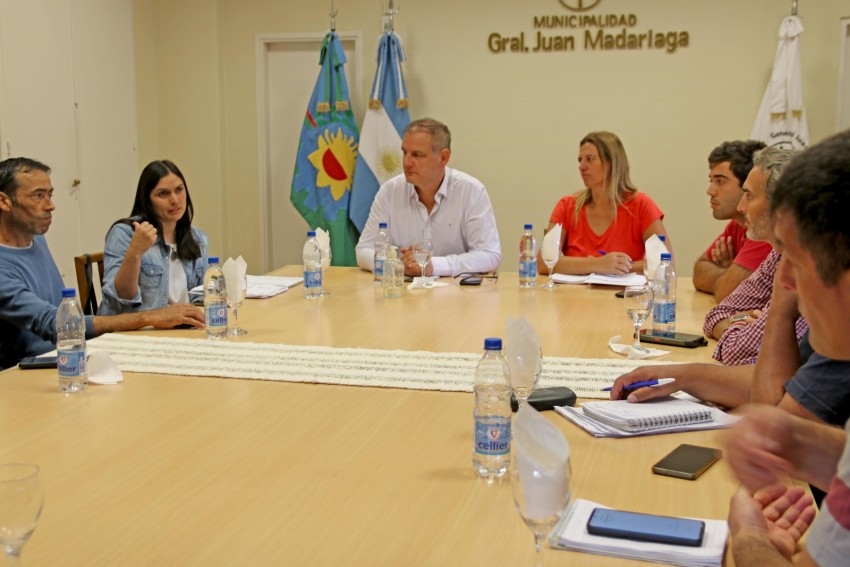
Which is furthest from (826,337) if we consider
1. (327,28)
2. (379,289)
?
(327,28)

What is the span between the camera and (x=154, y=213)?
337 centimetres

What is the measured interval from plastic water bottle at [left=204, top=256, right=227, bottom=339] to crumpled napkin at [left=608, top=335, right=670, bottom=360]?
118cm

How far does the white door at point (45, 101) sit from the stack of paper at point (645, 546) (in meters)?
4.07

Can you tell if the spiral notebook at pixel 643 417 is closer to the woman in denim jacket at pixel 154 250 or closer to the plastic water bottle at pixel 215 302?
the plastic water bottle at pixel 215 302

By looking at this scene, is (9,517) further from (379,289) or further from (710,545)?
(379,289)

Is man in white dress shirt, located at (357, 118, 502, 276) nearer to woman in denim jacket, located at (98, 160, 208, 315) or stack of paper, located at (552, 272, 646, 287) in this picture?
stack of paper, located at (552, 272, 646, 287)

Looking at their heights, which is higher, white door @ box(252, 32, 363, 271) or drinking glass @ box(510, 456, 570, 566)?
white door @ box(252, 32, 363, 271)

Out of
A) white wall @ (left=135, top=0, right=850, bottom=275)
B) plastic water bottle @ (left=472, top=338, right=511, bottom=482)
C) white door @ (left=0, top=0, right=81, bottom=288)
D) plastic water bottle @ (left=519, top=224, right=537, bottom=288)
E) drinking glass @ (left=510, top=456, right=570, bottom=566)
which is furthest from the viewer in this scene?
white wall @ (left=135, top=0, right=850, bottom=275)

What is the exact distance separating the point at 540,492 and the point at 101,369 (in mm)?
1451

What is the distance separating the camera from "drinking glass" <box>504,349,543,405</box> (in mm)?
1976

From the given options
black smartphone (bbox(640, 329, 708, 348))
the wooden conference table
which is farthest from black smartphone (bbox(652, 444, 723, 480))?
black smartphone (bbox(640, 329, 708, 348))

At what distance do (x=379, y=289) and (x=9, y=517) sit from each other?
2.54 m

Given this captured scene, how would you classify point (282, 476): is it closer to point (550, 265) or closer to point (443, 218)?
point (550, 265)

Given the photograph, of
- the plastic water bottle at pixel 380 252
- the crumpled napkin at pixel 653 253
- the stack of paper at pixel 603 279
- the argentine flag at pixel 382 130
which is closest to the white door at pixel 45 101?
the argentine flag at pixel 382 130
